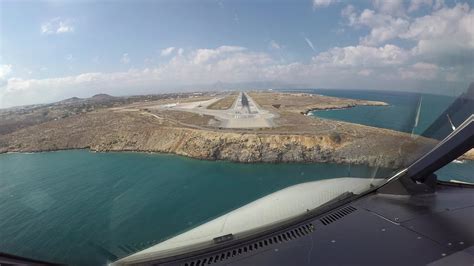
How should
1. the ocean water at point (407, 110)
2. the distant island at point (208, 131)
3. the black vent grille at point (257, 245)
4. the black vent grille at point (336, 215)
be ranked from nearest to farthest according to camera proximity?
1. the black vent grille at point (257, 245)
2. the black vent grille at point (336, 215)
3. the ocean water at point (407, 110)
4. the distant island at point (208, 131)

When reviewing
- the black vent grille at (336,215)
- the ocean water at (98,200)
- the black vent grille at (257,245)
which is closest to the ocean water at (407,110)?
the ocean water at (98,200)

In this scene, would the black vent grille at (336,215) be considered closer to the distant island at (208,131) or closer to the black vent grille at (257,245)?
the black vent grille at (257,245)

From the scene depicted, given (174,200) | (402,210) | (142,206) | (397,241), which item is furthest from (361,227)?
(174,200)

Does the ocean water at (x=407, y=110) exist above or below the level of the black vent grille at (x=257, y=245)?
above

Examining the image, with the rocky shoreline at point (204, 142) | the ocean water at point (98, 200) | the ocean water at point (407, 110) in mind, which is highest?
the ocean water at point (407, 110)

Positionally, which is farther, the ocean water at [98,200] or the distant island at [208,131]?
the distant island at [208,131]

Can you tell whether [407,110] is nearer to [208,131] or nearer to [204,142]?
[208,131]

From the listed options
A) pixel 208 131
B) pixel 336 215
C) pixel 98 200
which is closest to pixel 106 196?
pixel 98 200
